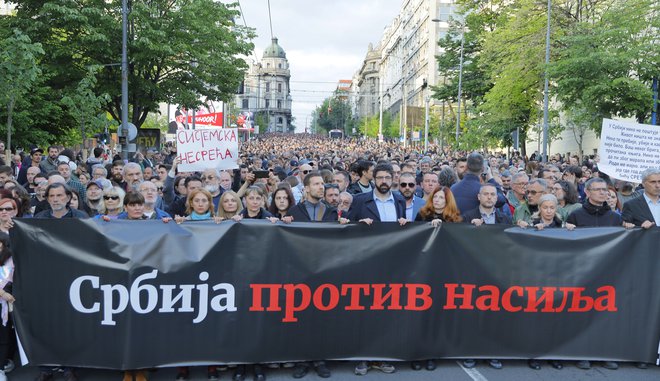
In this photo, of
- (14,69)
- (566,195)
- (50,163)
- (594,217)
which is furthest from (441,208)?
(14,69)

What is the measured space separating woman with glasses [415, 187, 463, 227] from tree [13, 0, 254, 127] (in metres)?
22.0

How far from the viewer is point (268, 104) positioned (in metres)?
186

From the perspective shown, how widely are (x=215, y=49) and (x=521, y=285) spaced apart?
26254 millimetres

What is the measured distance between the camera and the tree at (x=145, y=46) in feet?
88.3

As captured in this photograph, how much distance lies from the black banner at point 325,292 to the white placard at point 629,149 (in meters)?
1.54

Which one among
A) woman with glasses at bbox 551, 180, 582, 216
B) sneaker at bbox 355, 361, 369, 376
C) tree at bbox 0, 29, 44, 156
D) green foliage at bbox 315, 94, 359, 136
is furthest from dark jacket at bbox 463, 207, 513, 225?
green foliage at bbox 315, 94, 359, 136

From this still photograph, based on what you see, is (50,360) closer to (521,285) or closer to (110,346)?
(110,346)

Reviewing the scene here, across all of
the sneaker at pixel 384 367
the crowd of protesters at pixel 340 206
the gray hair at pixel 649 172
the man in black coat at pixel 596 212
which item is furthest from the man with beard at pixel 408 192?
the gray hair at pixel 649 172

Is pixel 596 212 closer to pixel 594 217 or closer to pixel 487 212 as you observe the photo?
pixel 594 217

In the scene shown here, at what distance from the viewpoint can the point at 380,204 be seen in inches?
289

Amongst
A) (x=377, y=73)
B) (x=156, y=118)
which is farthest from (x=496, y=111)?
(x=377, y=73)

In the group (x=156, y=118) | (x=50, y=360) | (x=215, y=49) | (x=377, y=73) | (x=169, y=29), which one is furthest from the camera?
(x=377, y=73)

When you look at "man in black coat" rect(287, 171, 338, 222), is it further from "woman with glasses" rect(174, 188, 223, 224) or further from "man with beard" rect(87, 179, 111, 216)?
"man with beard" rect(87, 179, 111, 216)

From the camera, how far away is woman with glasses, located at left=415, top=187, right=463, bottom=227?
6.69m
